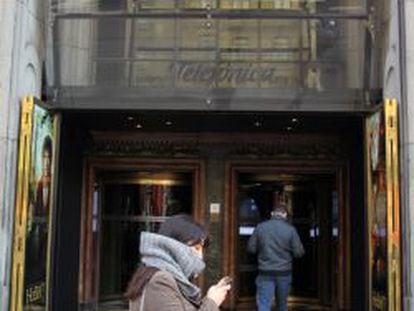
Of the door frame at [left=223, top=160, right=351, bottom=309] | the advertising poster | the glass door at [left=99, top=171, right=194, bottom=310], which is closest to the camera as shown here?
the advertising poster

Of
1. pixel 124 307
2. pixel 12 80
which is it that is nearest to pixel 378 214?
pixel 12 80

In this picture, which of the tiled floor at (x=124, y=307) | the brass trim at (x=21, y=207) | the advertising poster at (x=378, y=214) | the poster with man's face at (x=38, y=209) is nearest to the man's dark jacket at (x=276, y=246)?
the advertising poster at (x=378, y=214)

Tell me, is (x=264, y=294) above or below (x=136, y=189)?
below

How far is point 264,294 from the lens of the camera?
885cm

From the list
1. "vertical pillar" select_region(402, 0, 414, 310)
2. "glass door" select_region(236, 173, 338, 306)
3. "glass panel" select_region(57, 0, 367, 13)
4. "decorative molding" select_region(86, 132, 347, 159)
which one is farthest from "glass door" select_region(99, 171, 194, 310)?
"vertical pillar" select_region(402, 0, 414, 310)

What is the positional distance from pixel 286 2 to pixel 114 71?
7.70 feet

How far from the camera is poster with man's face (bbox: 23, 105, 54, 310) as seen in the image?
7.69 metres

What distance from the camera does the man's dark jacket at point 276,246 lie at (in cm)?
888

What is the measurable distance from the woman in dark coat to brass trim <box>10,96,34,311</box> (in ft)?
16.7

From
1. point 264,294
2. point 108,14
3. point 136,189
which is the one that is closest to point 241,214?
point 136,189

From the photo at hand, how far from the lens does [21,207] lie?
7508 millimetres

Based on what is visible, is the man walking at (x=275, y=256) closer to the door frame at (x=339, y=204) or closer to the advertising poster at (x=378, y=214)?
the advertising poster at (x=378, y=214)

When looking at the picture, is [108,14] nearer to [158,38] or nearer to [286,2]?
[158,38]

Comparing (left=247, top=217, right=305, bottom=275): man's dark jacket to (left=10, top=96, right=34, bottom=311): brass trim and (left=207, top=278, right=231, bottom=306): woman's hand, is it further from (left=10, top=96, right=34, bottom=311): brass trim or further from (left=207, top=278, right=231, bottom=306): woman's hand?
(left=207, top=278, right=231, bottom=306): woman's hand
